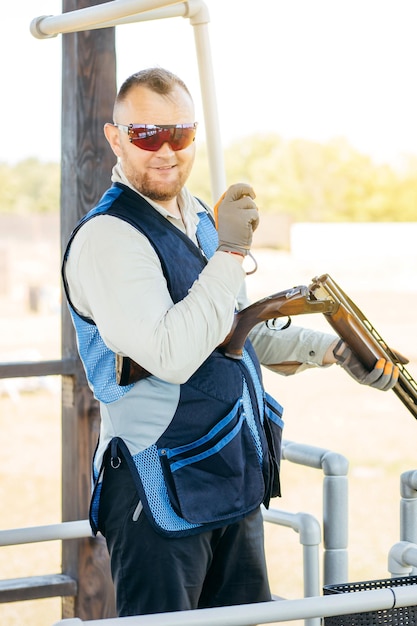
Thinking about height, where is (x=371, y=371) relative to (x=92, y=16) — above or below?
below

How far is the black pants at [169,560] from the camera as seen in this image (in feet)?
5.92

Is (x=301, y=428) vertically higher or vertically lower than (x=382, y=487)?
higher

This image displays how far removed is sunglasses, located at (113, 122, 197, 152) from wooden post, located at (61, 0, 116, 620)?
0.94 meters

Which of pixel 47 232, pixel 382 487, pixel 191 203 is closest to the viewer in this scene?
pixel 191 203

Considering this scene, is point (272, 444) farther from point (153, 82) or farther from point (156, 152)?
point (153, 82)

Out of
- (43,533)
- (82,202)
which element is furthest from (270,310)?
(82,202)

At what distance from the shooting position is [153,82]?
1.86 m

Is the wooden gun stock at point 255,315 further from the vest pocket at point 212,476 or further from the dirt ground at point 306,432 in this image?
the dirt ground at point 306,432

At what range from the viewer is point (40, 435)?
45.2 ft

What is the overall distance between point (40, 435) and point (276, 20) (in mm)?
8235

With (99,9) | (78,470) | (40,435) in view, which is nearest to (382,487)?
(40,435)

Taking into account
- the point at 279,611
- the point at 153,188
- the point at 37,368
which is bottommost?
the point at 279,611

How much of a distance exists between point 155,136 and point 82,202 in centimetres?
98

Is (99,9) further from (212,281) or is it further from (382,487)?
(382,487)
